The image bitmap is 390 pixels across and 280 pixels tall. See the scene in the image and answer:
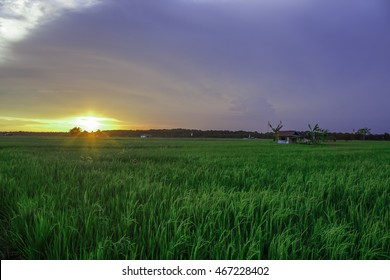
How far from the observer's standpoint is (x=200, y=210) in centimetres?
375

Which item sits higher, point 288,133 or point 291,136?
Answer: point 288,133

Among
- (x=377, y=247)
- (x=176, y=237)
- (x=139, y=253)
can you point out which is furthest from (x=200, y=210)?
(x=377, y=247)

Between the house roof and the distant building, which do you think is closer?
the distant building

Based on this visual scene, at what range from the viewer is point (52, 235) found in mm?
3260

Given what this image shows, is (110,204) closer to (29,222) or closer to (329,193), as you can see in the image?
(29,222)

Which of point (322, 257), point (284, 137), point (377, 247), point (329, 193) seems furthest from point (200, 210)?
point (284, 137)

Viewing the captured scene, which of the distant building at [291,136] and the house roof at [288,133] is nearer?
the distant building at [291,136]

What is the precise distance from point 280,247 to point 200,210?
124cm

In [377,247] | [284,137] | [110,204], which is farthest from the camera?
[284,137]

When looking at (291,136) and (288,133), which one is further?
(288,133)

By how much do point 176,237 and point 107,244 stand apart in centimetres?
60

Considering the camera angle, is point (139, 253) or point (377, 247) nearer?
point (139, 253)
